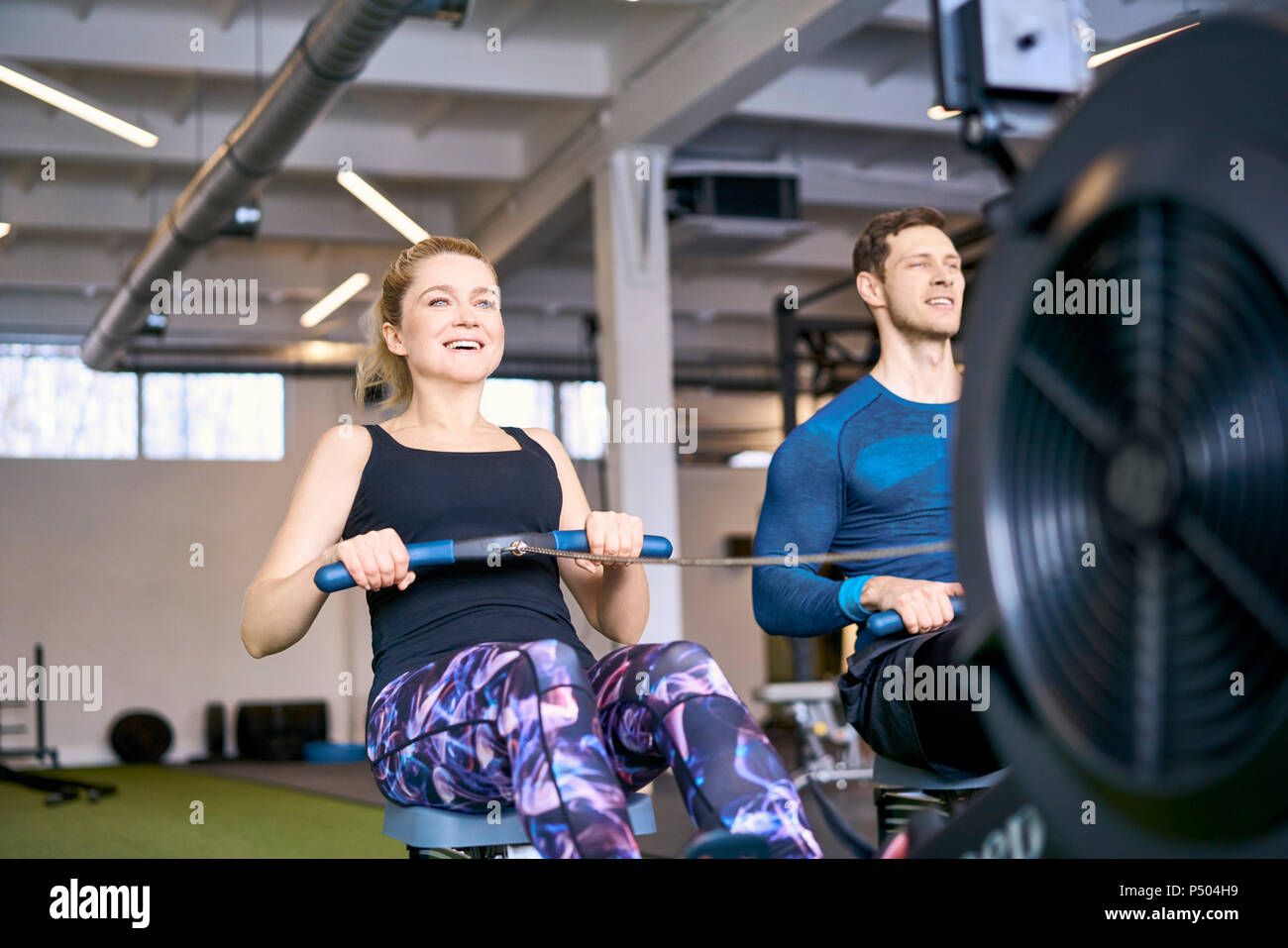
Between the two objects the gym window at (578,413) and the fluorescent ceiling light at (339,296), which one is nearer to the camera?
the fluorescent ceiling light at (339,296)

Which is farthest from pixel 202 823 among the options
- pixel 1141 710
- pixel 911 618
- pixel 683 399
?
pixel 683 399

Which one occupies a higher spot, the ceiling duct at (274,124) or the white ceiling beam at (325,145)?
the white ceiling beam at (325,145)

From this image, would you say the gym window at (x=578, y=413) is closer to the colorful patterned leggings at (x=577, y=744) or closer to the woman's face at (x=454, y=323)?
the woman's face at (x=454, y=323)

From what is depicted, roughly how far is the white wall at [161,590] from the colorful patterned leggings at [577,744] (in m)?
9.68

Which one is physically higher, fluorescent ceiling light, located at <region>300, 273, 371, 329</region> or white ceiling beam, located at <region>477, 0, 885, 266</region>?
white ceiling beam, located at <region>477, 0, 885, 266</region>

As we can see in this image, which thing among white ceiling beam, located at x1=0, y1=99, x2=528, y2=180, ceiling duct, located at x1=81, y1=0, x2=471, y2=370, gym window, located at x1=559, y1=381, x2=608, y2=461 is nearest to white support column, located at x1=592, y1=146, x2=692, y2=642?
white ceiling beam, located at x1=0, y1=99, x2=528, y2=180

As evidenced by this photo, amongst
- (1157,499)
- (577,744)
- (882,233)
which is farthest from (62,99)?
(1157,499)

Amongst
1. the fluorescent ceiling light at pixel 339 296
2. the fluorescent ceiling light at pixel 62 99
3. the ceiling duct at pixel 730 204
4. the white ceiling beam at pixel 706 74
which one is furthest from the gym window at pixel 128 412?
the fluorescent ceiling light at pixel 62 99

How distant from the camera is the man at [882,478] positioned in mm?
1609

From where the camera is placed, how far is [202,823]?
5688 mm

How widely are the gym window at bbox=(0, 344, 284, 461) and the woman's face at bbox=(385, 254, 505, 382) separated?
9670 millimetres

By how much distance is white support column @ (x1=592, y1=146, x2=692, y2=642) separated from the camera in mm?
6258

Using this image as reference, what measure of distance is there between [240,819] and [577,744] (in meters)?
5.03

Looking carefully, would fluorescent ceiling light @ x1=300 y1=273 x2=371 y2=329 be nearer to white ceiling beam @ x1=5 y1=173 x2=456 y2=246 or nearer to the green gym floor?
white ceiling beam @ x1=5 y1=173 x2=456 y2=246
